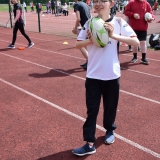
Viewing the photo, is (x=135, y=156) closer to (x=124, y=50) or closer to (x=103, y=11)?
(x=103, y=11)

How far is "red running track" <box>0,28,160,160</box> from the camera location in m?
3.39

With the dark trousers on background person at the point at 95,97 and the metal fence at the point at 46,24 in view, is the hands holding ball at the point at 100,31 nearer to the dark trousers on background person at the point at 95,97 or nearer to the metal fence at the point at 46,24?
the dark trousers on background person at the point at 95,97

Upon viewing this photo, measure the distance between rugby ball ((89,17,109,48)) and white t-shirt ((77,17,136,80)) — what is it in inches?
4.9

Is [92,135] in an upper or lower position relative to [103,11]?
lower

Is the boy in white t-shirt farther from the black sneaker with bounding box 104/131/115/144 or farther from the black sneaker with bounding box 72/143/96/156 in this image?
the black sneaker with bounding box 104/131/115/144

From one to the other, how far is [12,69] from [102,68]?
4.86 meters

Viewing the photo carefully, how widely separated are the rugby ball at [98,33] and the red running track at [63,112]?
138cm

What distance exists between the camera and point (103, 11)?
291 cm

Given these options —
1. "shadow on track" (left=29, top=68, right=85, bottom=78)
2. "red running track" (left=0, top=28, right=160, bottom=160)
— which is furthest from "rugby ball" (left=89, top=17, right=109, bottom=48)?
"shadow on track" (left=29, top=68, right=85, bottom=78)

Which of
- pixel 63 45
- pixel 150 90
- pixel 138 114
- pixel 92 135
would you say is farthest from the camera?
pixel 63 45

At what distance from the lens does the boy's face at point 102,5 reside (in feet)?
9.30

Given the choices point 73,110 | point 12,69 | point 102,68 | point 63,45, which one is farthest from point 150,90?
point 63,45

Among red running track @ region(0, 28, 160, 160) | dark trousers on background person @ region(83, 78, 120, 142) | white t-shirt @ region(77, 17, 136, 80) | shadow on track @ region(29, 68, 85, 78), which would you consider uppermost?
white t-shirt @ region(77, 17, 136, 80)

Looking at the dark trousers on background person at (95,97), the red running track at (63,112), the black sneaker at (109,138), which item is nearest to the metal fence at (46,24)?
the red running track at (63,112)
